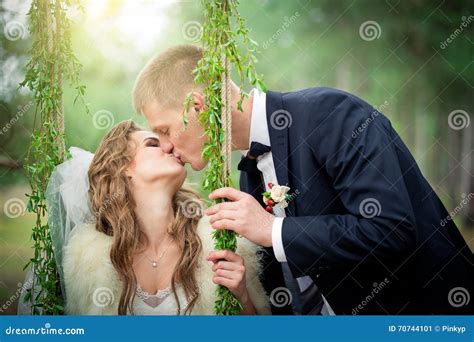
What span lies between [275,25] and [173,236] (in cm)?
109

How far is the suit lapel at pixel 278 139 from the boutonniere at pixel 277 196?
32 millimetres

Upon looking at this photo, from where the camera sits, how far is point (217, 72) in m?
2.35

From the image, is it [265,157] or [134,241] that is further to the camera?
[134,241]

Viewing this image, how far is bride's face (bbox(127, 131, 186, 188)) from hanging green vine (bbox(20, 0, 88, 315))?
36cm

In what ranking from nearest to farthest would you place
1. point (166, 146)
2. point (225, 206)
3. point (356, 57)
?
point (225, 206), point (166, 146), point (356, 57)

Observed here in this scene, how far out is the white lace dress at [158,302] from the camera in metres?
2.65

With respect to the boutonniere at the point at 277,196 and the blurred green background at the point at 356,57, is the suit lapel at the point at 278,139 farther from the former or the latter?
the blurred green background at the point at 356,57

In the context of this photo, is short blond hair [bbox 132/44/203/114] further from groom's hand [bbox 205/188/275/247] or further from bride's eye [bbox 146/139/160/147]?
groom's hand [bbox 205/188/275/247]

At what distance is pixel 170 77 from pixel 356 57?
901mm

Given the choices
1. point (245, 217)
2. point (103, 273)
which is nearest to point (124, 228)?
point (103, 273)

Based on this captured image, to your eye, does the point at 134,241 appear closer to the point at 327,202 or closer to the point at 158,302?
the point at 158,302

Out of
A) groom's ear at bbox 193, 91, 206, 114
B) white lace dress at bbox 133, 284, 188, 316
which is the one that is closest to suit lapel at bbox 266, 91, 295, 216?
groom's ear at bbox 193, 91, 206, 114

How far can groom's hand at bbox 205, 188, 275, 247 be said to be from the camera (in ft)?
7.72

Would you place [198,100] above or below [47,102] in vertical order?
below
